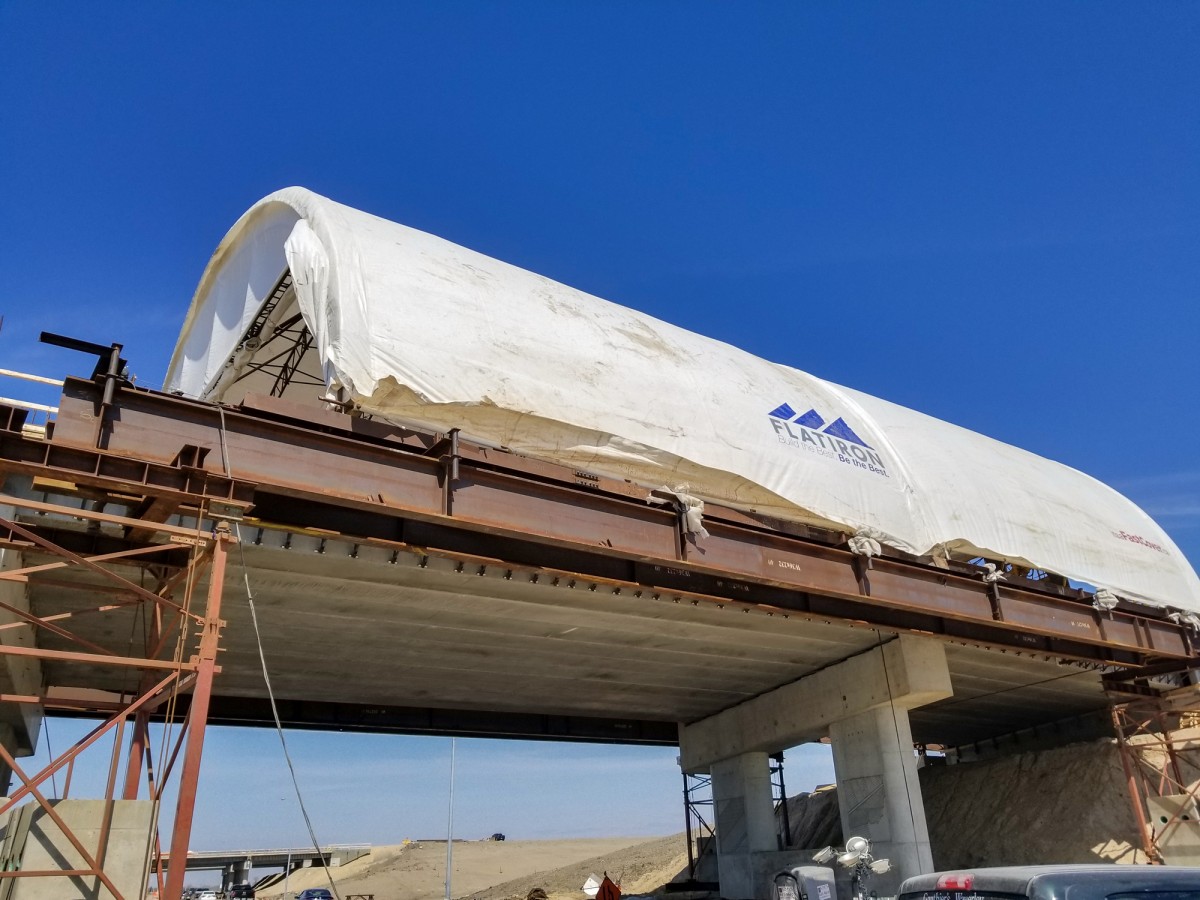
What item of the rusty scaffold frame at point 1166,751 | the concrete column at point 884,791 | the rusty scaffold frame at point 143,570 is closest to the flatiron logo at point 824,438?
the concrete column at point 884,791

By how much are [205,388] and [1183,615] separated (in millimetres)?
21836

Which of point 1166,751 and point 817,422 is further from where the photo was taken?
point 1166,751

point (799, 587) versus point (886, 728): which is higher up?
point (799, 587)

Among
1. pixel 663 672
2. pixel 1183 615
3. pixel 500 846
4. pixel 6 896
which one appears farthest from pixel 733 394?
pixel 500 846

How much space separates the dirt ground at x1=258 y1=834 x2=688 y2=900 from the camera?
44344 millimetres

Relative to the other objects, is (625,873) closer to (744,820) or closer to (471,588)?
(744,820)

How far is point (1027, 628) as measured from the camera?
1680cm

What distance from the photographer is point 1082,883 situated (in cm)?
422

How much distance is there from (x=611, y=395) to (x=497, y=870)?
61.0 metres

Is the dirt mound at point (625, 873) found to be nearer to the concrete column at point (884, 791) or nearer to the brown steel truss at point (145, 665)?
the concrete column at point (884, 791)

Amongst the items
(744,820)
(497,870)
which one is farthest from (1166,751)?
(497,870)

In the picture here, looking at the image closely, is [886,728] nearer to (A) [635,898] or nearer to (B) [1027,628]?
(B) [1027,628]

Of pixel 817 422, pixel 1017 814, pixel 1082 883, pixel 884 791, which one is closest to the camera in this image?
pixel 1082 883

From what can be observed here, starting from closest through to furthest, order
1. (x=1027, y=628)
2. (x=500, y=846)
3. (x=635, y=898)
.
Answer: (x=1027, y=628), (x=635, y=898), (x=500, y=846)
